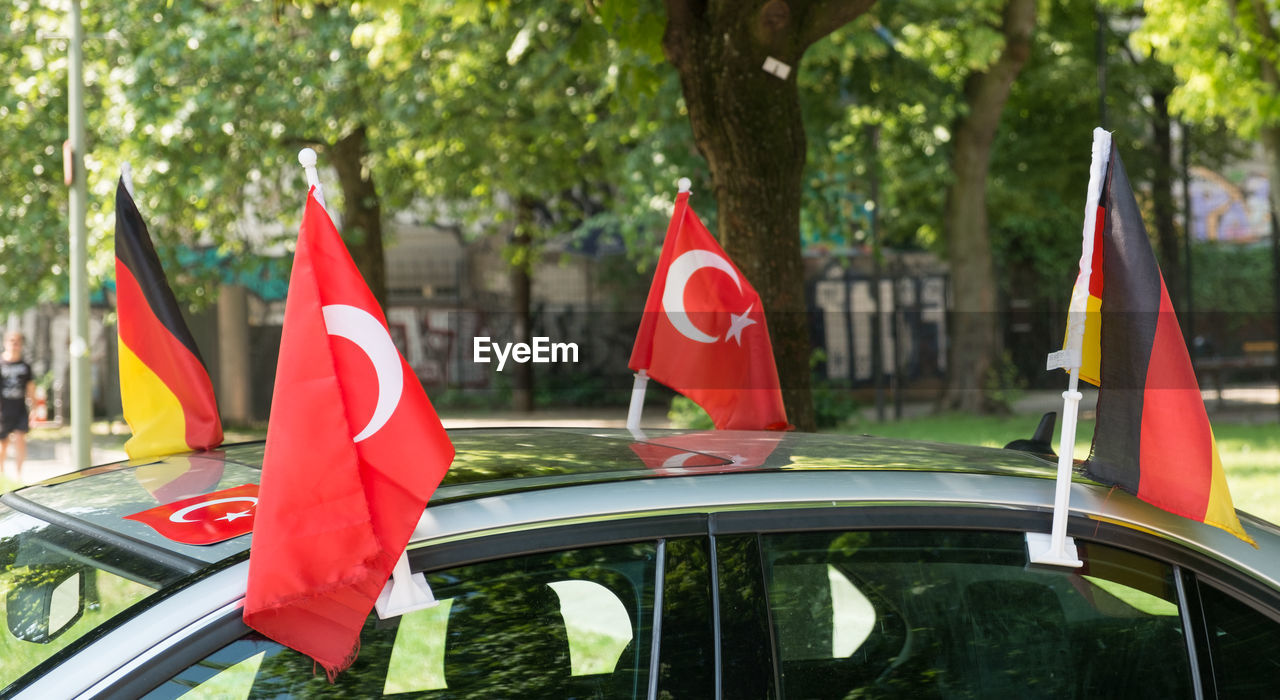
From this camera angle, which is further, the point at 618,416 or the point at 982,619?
the point at 618,416

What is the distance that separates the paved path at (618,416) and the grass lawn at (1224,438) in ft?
4.44

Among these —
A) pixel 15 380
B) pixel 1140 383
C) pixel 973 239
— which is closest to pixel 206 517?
pixel 1140 383

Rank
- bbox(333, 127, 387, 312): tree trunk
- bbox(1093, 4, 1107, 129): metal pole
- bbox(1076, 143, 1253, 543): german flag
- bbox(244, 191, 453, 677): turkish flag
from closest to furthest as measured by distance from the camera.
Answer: bbox(244, 191, 453, 677): turkish flag
bbox(1076, 143, 1253, 543): german flag
bbox(333, 127, 387, 312): tree trunk
bbox(1093, 4, 1107, 129): metal pole

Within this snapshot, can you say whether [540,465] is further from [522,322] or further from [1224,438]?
[522,322]

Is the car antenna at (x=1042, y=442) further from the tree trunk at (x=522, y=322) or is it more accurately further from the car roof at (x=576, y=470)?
the tree trunk at (x=522, y=322)

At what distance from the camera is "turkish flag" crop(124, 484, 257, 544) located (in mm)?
2018

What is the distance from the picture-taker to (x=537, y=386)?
26.3m

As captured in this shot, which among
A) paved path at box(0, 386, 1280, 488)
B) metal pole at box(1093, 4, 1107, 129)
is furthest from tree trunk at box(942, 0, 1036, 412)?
metal pole at box(1093, 4, 1107, 129)

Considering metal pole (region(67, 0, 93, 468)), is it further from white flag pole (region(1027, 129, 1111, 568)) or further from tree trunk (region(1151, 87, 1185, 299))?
tree trunk (region(1151, 87, 1185, 299))

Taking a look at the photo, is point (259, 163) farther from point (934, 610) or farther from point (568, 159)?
point (934, 610)

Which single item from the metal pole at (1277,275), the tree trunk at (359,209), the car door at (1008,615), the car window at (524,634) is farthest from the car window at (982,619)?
the metal pole at (1277,275)

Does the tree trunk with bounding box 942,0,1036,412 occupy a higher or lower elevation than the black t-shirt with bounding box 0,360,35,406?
higher

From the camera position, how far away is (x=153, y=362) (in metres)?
3.42

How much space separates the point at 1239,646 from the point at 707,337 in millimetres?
2032
